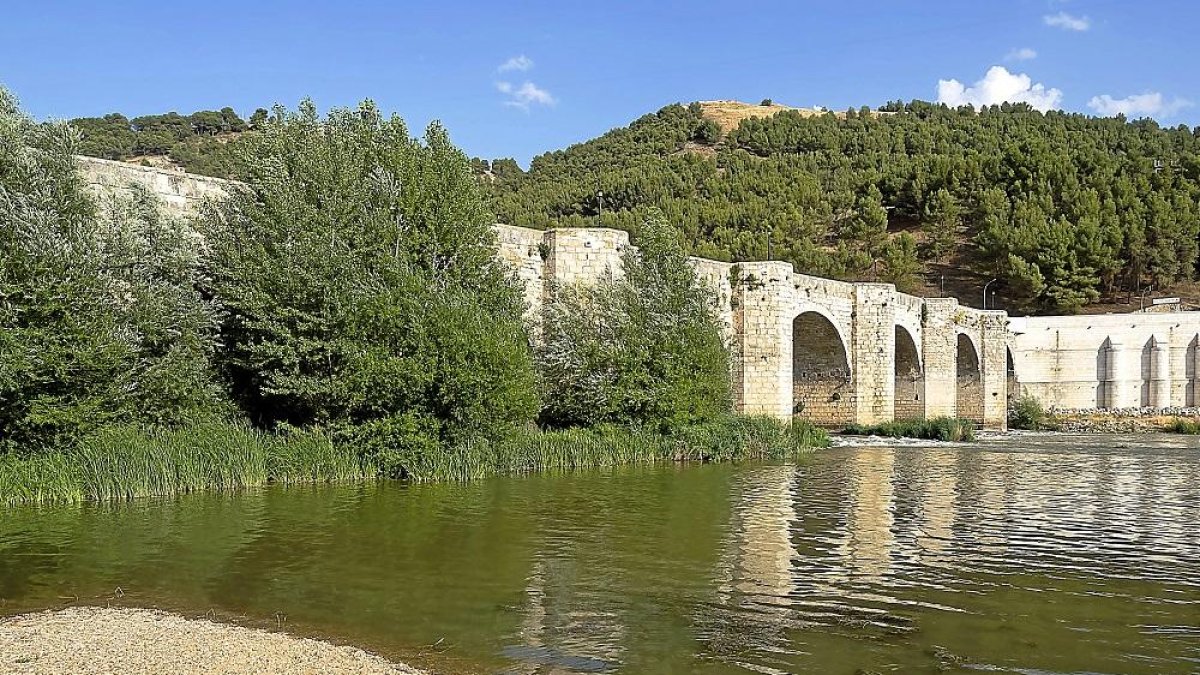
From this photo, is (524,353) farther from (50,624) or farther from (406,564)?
(50,624)

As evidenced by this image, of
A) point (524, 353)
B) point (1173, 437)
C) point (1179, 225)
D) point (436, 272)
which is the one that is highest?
point (1179, 225)

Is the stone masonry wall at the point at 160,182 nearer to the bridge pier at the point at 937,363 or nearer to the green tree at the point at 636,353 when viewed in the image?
the green tree at the point at 636,353

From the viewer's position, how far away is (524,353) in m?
18.0

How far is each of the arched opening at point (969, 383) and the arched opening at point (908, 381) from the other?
392cm

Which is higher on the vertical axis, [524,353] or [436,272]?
[436,272]

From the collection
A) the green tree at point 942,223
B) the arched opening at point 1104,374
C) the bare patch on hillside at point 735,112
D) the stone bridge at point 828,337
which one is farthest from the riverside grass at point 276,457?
the bare patch on hillside at point 735,112

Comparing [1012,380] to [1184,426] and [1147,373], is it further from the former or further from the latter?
[1184,426]

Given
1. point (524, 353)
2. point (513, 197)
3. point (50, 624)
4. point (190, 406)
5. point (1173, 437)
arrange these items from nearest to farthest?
point (50, 624) → point (190, 406) → point (524, 353) → point (1173, 437) → point (513, 197)

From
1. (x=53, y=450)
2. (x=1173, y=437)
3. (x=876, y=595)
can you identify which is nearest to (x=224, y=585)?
(x=876, y=595)

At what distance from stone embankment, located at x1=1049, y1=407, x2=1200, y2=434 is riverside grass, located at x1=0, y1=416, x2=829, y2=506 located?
21.3 m

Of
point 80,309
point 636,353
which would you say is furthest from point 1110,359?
point 80,309

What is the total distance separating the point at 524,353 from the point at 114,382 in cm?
666

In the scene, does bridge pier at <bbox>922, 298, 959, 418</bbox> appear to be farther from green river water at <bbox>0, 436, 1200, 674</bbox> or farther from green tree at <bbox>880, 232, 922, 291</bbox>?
green river water at <bbox>0, 436, 1200, 674</bbox>

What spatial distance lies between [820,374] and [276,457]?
21.2 m
